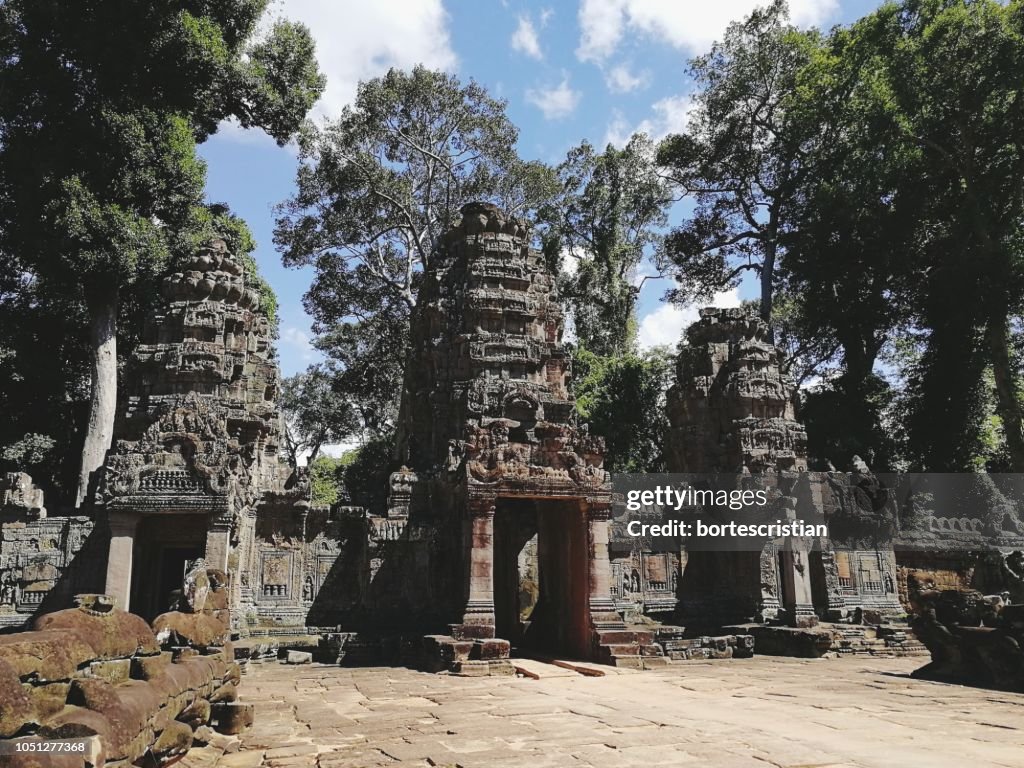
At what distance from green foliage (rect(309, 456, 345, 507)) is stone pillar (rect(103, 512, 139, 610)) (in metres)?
17.9

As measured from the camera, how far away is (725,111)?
33125mm

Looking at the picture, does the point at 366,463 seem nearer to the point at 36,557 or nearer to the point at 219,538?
the point at 36,557

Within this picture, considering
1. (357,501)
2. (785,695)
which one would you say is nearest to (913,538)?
(785,695)

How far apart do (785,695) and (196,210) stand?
20.4 metres

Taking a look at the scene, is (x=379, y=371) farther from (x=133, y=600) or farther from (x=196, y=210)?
(x=133, y=600)

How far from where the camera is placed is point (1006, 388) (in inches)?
958

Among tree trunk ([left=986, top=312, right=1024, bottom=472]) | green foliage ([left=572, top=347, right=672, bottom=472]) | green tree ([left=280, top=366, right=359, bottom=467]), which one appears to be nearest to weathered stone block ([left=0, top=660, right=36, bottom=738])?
green foliage ([left=572, top=347, right=672, bottom=472])

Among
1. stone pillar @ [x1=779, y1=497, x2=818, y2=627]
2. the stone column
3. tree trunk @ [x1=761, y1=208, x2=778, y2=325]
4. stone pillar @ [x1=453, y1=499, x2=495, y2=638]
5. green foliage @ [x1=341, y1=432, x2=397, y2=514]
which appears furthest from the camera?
green foliage @ [x1=341, y1=432, x2=397, y2=514]

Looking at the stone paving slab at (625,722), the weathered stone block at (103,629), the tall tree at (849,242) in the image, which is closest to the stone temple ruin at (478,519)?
the stone paving slab at (625,722)

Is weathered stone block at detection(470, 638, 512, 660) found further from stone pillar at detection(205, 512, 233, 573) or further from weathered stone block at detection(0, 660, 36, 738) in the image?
weathered stone block at detection(0, 660, 36, 738)

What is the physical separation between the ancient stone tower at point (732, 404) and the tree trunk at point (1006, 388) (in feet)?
26.4

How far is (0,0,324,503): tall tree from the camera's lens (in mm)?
20266

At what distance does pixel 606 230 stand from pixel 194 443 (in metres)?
27.1

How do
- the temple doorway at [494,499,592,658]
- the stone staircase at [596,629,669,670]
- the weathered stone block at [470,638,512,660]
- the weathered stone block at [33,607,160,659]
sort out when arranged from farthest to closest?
the temple doorway at [494,499,592,658] < the stone staircase at [596,629,669,670] < the weathered stone block at [470,638,512,660] < the weathered stone block at [33,607,160,659]
